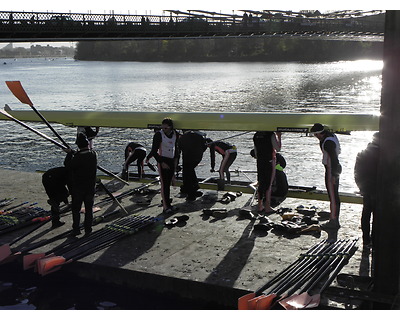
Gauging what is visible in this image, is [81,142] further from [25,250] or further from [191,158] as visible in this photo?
[191,158]

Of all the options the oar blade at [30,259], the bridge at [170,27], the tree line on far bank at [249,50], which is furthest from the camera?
the tree line on far bank at [249,50]

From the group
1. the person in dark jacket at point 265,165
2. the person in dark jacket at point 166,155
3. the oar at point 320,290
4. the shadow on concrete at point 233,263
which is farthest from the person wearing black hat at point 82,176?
the oar at point 320,290

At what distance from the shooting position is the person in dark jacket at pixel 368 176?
816cm

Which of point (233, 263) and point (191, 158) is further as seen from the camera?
point (191, 158)

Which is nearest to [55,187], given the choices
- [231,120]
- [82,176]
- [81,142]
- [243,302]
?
[82,176]

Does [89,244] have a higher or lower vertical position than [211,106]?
higher

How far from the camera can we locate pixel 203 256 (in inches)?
326

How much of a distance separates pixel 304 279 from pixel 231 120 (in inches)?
223

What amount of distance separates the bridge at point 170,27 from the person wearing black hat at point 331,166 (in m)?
30.7

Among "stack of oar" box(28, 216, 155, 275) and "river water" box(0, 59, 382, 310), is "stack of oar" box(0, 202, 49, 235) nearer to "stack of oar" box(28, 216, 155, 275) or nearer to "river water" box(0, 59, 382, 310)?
"river water" box(0, 59, 382, 310)

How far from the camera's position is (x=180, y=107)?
49250 millimetres

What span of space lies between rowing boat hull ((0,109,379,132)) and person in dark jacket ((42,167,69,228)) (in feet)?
9.97

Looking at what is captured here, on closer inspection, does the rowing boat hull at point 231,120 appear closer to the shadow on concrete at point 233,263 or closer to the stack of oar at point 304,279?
the shadow on concrete at point 233,263
